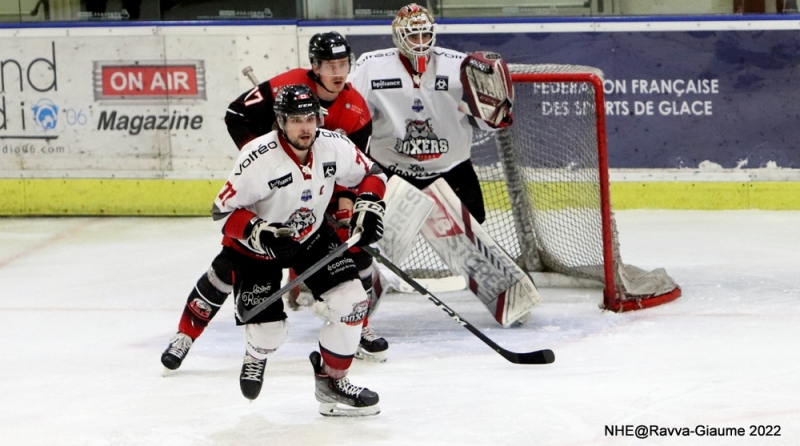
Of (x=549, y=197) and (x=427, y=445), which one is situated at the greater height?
(x=549, y=197)

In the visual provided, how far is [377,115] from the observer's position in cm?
459

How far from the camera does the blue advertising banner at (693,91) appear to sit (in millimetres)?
6109

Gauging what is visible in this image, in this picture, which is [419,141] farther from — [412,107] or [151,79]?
[151,79]

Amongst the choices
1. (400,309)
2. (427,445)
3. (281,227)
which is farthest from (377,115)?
(427,445)

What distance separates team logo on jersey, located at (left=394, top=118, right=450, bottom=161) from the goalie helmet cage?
1.57 ft

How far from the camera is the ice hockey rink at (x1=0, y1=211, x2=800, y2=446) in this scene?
3449 mm

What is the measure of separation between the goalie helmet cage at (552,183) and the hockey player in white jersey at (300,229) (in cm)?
150

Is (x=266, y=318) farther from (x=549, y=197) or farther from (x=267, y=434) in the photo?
(x=549, y=197)

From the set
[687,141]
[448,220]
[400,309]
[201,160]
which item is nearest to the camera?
[448,220]

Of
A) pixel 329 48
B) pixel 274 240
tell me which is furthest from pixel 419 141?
pixel 274 240

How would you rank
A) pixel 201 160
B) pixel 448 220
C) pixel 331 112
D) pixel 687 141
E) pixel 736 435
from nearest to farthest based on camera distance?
pixel 736 435
pixel 331 112
pixel 448 220
pixel 687 141
pixel 201 160

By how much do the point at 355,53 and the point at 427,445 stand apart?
3373 mm

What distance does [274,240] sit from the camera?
331cm

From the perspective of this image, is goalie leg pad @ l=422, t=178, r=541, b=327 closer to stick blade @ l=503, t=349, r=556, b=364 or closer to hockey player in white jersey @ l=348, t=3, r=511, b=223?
hockey player in white jersey @ l=348, t=3, r=511, b=223
